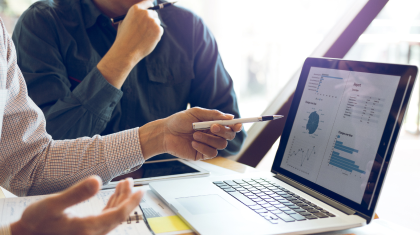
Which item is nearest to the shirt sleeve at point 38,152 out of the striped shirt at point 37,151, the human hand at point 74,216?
the striped shirt at point 37,151

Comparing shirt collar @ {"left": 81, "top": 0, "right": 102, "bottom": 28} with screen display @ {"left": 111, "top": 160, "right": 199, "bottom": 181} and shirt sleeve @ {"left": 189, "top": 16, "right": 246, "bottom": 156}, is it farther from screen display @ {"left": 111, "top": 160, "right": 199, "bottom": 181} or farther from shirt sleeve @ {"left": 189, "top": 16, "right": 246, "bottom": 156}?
screen display @ {"left": 111, "top": 160, "right": 199, "bottom": 181}

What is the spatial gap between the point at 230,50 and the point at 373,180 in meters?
1.27

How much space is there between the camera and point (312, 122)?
0.71 meters

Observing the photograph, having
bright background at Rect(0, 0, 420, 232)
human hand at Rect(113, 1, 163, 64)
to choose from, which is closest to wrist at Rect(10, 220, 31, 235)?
human hand at Rect(113, 1, 163, 64)

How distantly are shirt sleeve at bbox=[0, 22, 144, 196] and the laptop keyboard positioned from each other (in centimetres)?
23

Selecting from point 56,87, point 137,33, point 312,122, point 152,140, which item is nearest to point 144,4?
point 137,33

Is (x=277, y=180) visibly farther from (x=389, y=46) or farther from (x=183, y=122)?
(x=389, y=46)

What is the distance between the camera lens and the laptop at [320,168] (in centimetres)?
54

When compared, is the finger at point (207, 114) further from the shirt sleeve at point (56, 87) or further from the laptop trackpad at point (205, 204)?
the shirt sleeve at point (56, 87)

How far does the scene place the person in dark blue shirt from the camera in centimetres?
99

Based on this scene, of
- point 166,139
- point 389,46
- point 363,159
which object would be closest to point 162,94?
point 166,139

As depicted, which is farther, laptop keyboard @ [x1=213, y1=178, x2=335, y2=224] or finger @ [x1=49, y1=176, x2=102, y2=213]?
laptop keyboard @ [x1=213, y1=178, x2=335, y2=224]

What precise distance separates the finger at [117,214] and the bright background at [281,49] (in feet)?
3.62

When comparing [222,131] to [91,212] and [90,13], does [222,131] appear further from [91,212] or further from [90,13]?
[90,13]
